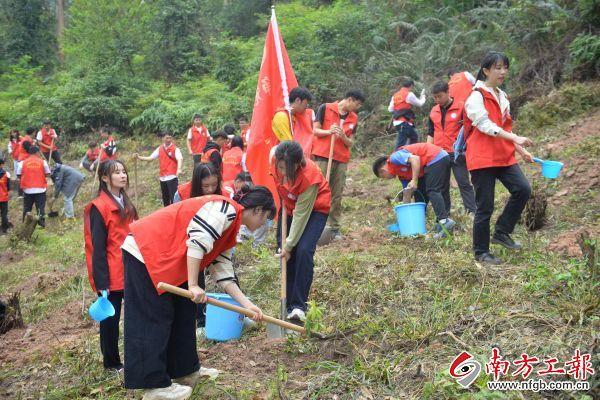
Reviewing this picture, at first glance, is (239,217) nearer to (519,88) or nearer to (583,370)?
(583,370)

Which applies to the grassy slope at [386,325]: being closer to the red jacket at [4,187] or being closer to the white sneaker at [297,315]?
the white sneaker at [297,315]

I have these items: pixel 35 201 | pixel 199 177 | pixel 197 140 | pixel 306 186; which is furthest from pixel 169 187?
pixel 199 177

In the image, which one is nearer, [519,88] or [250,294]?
[250,294]

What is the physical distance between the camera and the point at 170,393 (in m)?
3.86

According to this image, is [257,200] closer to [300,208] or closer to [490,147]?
[300,208]

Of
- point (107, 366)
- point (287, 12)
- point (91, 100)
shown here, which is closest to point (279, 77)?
point (107, 366)

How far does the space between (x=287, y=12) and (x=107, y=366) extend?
15.7 metres

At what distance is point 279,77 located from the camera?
275 inches

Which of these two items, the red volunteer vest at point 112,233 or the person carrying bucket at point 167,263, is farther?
the red volunteer vest at point 112,233

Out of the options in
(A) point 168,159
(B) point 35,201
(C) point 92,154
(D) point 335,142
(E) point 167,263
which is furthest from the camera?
(C) point 92,154

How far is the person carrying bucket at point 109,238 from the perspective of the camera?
14.8ft

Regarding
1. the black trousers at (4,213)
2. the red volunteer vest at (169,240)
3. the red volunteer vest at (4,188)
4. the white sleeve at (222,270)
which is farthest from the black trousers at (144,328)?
the black trousers at (4,213)

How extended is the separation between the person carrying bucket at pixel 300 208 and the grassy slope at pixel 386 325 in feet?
1.10

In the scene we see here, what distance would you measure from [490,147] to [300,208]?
1.79 metres
